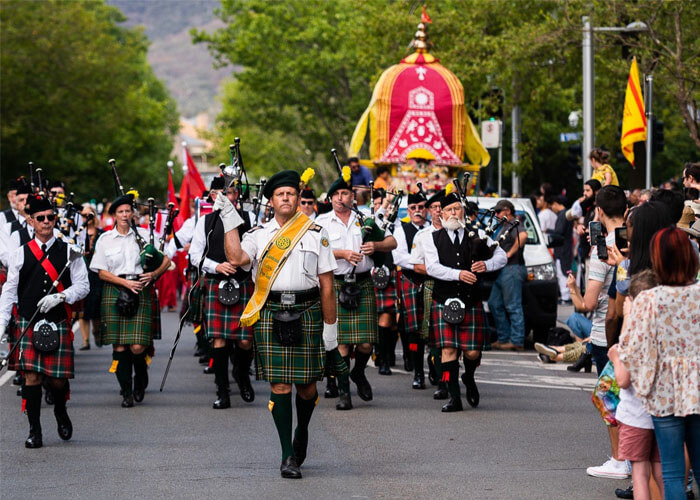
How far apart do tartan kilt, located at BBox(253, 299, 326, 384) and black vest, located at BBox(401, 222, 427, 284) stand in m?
3.75

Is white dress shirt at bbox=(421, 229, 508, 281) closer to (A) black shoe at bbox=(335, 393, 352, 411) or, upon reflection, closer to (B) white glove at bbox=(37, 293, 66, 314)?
(A) black shoe at bbox=(335, 393, 352, 411)

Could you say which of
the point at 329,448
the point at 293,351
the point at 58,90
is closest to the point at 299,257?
the point at 293,351

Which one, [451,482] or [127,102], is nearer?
[451,482]

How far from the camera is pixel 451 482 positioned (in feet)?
25.0

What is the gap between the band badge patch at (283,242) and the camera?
26.0 feet

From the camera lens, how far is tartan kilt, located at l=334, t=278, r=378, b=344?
10742 millimetres

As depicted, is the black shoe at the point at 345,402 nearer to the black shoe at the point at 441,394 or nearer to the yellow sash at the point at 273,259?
the black shoe at the point at 441,394

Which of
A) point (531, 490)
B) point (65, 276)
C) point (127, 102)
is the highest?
point (127, 102)

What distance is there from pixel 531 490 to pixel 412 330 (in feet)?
14.8

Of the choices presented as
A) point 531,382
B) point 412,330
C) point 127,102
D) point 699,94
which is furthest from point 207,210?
point 127,102

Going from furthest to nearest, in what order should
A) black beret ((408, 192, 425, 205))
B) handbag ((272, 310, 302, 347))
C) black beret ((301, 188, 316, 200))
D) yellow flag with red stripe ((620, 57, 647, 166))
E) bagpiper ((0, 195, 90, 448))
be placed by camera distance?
yellow flag with red stripe ((620, 57, 647, 166))
black beret ((408, 192, 425, 205))
black beret ((301, 188, 316, 200))
bagpiper ((0, 195, 90, 448))
handbag ((272, 310, 302, 347))

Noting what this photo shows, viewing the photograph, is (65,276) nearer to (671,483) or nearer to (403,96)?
(671,483)

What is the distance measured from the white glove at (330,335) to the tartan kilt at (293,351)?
0.05m

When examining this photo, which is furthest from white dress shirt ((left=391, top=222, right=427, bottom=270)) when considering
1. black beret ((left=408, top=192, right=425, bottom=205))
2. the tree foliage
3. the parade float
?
the parade float
